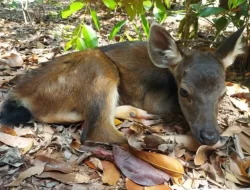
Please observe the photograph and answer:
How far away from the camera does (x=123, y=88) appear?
4707 mm

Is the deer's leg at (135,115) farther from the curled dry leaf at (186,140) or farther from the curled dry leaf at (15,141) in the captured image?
the curled dry leaf at (15,141)

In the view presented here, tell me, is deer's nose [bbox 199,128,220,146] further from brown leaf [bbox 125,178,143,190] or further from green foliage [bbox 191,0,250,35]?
green foliage [bbox 191,0,250,35]

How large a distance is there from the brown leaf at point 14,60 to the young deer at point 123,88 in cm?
149

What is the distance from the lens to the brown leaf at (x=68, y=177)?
3285 millimetres

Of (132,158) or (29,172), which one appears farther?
(132,158)

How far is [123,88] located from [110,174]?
5.03ft

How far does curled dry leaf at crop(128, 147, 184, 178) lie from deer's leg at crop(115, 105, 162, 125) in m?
0.96

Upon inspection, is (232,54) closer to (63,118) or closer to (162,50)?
(162,50)

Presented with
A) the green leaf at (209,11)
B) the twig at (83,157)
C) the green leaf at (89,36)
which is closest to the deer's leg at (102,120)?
the twig at (83,157)

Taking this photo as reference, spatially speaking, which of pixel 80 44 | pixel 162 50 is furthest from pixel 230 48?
pixel 80 44

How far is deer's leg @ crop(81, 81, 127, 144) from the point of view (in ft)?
13.1

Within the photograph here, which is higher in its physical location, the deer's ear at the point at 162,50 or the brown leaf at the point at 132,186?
the deer's ear at the point at 162,50

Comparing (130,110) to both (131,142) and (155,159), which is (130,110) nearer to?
(131,142)

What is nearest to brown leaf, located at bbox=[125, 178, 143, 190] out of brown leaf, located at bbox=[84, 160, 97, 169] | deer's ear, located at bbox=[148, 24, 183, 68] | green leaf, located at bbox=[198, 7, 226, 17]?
brown leaf, located at bbox=[84, 160, 97, 169]
